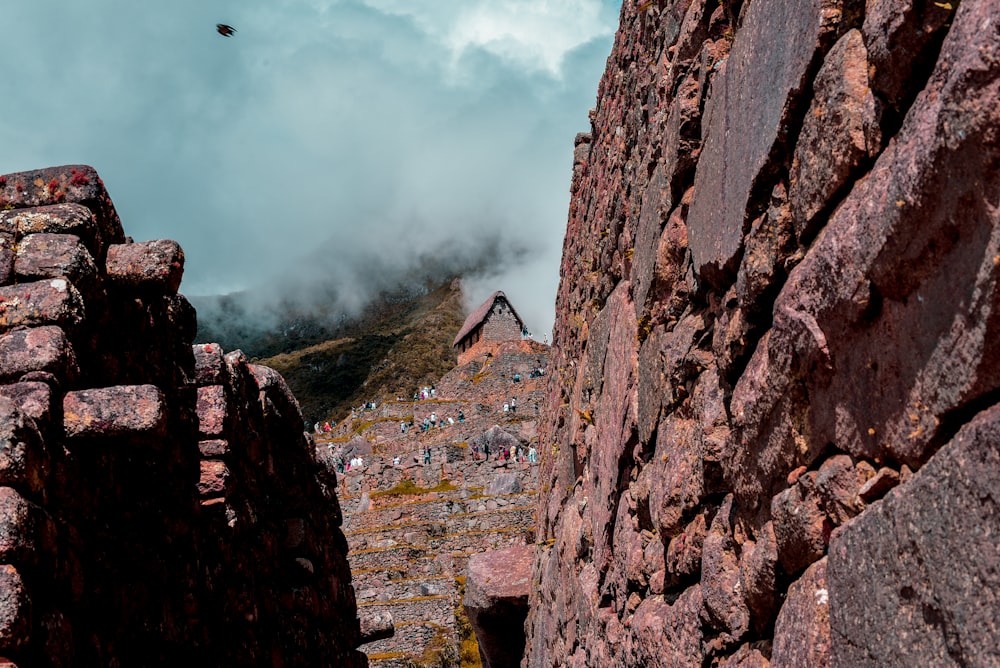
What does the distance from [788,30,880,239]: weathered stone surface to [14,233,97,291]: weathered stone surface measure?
3.36m

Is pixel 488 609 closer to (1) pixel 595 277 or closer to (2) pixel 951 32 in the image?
(1) pixel 595 277

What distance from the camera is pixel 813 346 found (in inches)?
77.8

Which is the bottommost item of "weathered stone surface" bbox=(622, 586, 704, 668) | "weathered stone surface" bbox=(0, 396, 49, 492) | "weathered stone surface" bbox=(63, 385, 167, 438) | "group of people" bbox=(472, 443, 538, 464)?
"weathered stone surface" bbox=(622, 586, 704, 668)

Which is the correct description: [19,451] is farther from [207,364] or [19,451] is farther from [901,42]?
[901,42]

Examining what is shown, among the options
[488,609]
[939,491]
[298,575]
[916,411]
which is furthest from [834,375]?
[488,609]

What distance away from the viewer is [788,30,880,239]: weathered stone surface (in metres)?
1.85

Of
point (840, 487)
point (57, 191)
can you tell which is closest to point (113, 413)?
point (57, 191)

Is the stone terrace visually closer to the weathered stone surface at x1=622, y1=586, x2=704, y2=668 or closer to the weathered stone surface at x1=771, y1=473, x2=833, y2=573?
the weathered stone surface at x1=622, y1=586, x2=704, y2=668

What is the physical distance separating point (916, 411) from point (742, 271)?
98 cm

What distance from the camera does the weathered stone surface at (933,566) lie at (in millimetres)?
1311

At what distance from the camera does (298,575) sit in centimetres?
746

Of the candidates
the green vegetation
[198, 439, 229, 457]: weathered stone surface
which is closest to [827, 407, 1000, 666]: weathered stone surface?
[198, 439, 229, 457]: weathered stone surface

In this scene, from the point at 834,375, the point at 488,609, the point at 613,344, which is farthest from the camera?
the point at 488,609

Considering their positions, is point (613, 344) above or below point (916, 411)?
above
